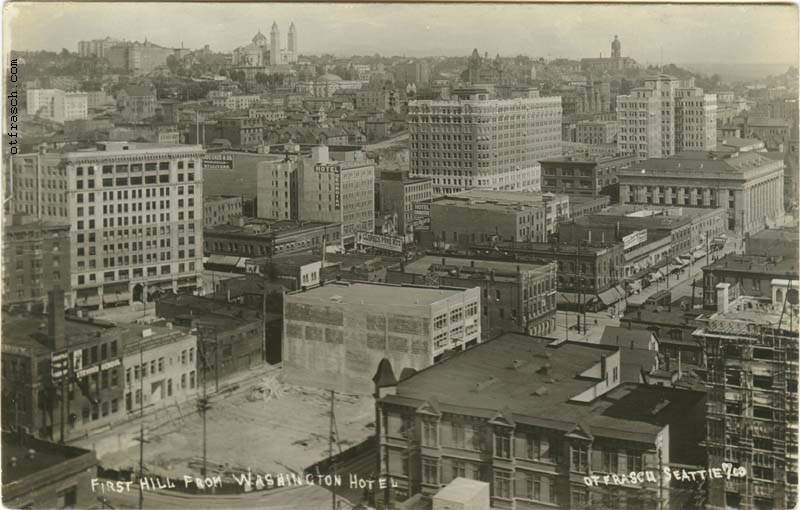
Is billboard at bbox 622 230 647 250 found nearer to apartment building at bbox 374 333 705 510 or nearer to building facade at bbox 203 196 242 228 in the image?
apartment building at bbox 374 333 705 510

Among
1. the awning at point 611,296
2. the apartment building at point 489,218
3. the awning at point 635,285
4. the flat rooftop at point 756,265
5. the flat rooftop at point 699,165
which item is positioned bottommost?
the awning at point 611,296

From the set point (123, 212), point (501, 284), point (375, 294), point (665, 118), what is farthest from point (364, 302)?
point (665, 118)

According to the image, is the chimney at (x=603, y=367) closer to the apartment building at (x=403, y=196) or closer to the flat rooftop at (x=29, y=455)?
the apartment building at (x=403, y=196)

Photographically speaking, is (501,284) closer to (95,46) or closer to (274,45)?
(274,45)

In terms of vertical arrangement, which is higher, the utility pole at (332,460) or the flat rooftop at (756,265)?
the flat rooftop at (756,265)

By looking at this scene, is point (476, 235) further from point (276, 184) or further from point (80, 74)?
point (80, 74)

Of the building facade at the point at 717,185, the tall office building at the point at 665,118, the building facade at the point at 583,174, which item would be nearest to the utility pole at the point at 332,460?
the tall office building at the point at 665,118
